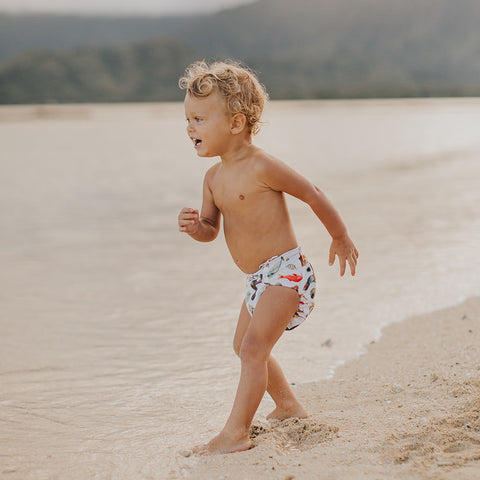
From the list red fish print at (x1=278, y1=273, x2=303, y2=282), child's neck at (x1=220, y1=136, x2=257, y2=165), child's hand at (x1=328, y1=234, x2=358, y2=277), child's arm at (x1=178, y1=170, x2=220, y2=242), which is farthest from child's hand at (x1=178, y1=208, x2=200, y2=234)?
child's hand at (x1=328, y1=234, x2=358, y2=277)

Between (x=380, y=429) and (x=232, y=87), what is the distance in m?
1.38

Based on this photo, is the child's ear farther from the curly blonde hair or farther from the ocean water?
Result: the ocean water

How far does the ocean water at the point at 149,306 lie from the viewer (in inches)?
120

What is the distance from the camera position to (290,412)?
9.69 ft

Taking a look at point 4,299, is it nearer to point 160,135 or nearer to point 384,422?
point 384,422

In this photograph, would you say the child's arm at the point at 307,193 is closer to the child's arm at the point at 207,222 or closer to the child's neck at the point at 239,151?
the child's neck at the point at 239,151

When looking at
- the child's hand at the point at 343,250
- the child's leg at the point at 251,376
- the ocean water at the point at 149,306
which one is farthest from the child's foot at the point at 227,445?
the child's hand at the point at 343,250

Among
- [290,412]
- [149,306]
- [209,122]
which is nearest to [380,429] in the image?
[290,412]

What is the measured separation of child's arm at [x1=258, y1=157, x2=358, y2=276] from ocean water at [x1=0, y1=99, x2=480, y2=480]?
87cm

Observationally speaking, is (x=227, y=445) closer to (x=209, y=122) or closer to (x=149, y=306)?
(x=209, y=122)

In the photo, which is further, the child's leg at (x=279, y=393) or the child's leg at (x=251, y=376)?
the child's leg at (x=279, y=393)

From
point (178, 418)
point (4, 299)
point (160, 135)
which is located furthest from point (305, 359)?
point (160, 135)

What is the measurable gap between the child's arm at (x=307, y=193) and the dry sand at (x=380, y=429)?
0.61 meters

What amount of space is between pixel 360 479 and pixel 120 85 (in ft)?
346
